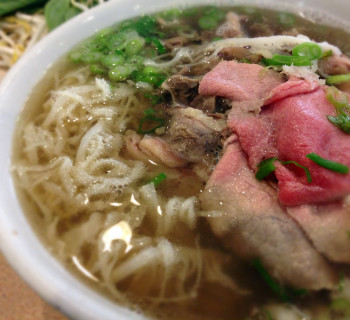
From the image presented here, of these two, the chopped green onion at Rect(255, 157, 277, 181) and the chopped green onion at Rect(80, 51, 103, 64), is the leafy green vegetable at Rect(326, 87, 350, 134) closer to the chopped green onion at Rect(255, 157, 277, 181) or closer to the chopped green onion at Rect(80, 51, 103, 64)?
the chopped green onion at Rect(255, 157, 277, 181)

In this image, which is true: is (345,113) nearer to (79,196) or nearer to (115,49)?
(79,196)

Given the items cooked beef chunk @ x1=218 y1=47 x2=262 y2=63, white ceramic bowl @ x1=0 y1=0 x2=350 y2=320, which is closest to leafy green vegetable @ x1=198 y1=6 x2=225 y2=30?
white ceramic bowl @ x1=0 y1=0 x2=350 y2=320

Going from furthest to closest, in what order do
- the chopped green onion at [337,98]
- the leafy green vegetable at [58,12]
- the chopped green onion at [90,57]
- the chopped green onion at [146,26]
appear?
the leafy green vegetable at [58,12] < the chopped green onion at [146,26] < the chopped green onion at [90,57] < the chopped green onion at [337,98]

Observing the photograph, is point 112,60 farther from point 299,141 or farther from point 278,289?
point 278,289

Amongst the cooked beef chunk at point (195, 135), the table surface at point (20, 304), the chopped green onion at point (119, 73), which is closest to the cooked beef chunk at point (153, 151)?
the cooked beef chunk at point (195, 135)

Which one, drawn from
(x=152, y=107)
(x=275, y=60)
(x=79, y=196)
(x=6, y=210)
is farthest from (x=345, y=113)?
(x=6, y=210)

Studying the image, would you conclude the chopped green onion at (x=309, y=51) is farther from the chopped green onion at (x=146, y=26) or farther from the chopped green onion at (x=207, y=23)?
the chopped green onion at (x=146, y=26)

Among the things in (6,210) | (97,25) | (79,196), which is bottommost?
(79,196)
